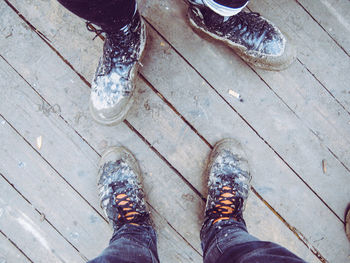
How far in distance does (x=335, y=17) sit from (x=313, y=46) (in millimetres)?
183

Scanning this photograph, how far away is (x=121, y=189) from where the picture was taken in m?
1.29

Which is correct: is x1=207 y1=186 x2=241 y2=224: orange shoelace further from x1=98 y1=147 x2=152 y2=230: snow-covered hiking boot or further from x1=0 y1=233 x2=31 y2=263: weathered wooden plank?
x1=0 y1=233 x2=31 y2=263: weathered wooden plank

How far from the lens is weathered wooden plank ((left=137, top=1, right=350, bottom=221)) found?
1.29 metres

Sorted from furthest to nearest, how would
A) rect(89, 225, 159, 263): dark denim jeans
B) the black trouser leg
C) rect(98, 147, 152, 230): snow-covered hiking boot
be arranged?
rect(98, 147, 152, 230): snow-covered hiking boot
rect(89, 225, 159, 263): dark denim jeans
the black trouser leg

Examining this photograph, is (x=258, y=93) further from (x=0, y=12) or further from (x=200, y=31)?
(x=0, y=12)

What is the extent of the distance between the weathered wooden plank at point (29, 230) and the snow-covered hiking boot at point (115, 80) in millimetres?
542

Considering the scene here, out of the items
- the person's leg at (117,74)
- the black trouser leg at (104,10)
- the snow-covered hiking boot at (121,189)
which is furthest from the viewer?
the snow-covered hiking boot at (121,189)

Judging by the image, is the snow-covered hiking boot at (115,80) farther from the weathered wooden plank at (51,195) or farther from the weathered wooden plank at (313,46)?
the weathered wooden plank at (313,46)

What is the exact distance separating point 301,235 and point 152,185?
80 cm

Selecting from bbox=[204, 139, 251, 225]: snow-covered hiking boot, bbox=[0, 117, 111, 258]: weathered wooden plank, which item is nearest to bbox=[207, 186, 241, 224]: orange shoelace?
bbox=[204, 139, 251, 225]: snow-covered hiking boot

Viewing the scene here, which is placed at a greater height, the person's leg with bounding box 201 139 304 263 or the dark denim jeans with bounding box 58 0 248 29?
the dark denim jeans with bounding box 58 0 248 29

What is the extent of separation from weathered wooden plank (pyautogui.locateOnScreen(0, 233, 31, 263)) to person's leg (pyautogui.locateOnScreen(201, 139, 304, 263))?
0.92 m

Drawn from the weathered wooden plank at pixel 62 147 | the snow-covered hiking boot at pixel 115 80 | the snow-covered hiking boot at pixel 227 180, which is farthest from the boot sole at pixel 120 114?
the snow-covered hiking boot at pixel 227 180

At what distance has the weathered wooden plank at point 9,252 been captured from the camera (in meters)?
1.32
